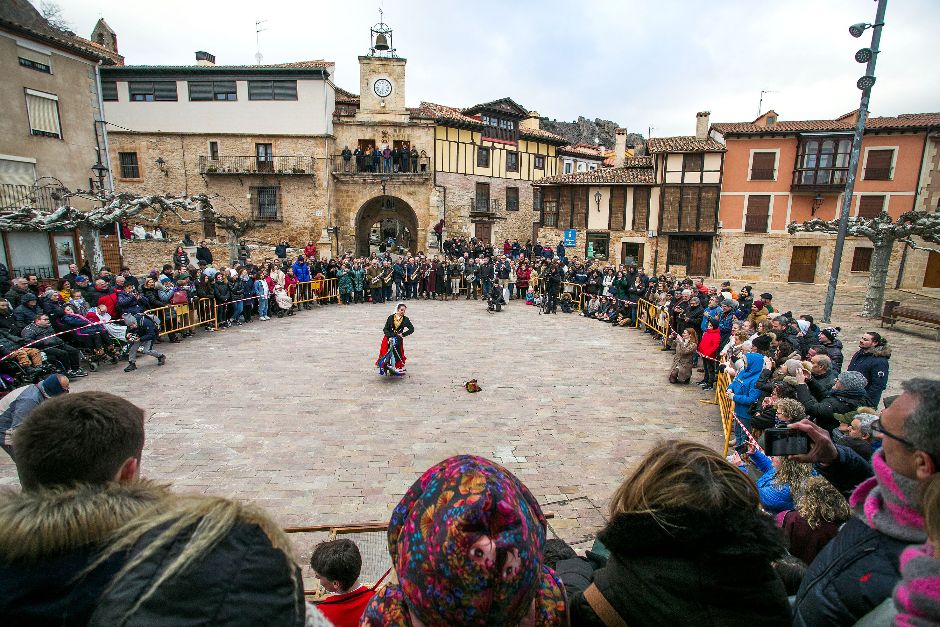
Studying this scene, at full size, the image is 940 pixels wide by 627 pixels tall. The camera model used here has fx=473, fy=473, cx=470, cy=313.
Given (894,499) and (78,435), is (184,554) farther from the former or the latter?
(894,499)

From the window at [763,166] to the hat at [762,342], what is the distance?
2473 cm

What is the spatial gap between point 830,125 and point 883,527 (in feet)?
110

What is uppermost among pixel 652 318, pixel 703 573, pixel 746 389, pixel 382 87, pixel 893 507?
pixel 382 87

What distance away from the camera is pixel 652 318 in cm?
1460

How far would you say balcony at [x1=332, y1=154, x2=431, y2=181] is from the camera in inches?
1109

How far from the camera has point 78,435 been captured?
1.61 metres

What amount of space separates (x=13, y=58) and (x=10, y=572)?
23.9 meters

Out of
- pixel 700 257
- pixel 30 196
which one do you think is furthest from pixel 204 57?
pixel 700 257

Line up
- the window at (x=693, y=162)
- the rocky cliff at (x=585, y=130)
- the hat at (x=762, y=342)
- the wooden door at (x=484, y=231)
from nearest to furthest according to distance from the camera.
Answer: the hat at (x=762, y=342)
the window at (x=693, y=162)
the wooden door at (x=484, y=231)
the rocky cliff at (x=585, y=130)

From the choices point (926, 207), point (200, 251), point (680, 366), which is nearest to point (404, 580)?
point (680, 366)

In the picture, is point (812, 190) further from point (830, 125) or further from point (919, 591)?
point (919, 591)

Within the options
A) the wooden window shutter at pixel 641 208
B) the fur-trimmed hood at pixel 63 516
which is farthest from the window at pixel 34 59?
the wooden window shutter at pixel 641 208

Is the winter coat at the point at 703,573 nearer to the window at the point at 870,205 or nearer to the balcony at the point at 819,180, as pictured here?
the balcony at the point at 819,180

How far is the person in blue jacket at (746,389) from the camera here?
6586 mm
